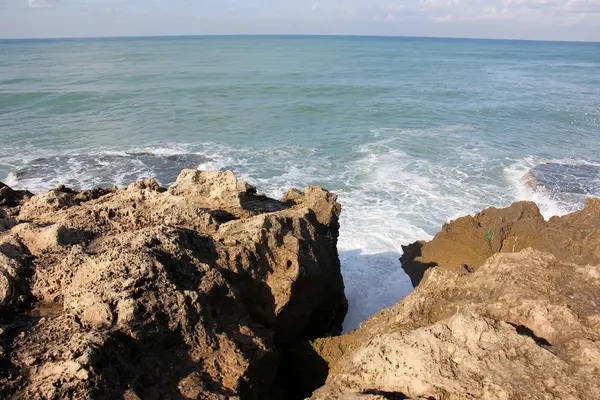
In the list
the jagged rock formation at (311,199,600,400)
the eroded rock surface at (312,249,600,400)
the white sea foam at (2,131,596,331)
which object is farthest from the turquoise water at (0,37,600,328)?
the eroded rock surface at (312,249,600,400)

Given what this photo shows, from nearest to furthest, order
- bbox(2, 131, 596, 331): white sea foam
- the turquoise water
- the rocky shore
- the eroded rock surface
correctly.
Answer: the eroded rock surface
the rocky shore
bbox(2, 131, 596, 331): white sea foam
the turquoise water

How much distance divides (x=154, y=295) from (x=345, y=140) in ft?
60.8

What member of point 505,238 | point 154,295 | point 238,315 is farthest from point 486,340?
point 505,238

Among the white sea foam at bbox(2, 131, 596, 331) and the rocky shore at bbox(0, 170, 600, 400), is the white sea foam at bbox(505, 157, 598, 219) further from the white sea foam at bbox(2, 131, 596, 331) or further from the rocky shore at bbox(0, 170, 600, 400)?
the rocky shore at bbox(0, 170, 600, 400)

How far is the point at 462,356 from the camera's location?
136 inches

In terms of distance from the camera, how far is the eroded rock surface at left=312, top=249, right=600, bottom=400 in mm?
3264

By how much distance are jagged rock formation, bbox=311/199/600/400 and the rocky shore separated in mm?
13

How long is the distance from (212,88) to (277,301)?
32328 mm

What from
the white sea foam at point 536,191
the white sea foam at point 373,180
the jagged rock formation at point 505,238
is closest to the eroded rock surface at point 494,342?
the jagged rock formation at point 505,238

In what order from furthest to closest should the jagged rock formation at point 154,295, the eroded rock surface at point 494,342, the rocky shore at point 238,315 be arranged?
the jagged rock formation at point 154,295 < the rocky shore at point 238,315 < the eroded rock surface at point 494,342

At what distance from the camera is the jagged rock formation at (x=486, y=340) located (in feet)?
10.7

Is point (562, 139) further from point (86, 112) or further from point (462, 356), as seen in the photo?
point (86, 112)

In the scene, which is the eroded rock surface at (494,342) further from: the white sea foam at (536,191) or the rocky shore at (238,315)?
the white sea foam at (536,191)

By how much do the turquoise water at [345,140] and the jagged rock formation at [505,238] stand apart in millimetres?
949
